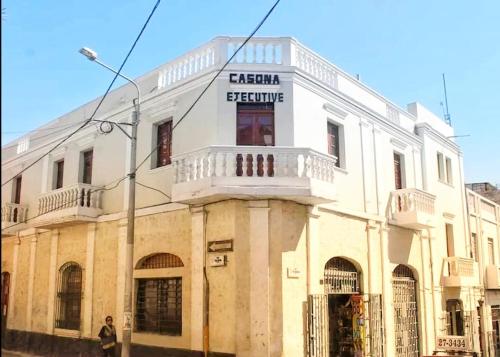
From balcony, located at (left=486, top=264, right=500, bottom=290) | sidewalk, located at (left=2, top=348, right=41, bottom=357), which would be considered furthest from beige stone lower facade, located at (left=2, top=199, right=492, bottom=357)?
balcony, located at (left=486, top=264, right=500, bottom=290)

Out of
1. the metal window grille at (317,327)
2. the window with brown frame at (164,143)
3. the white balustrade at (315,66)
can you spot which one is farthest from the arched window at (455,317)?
the window with brown frame at (164,143)

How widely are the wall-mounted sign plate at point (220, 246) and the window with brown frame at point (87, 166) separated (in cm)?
644

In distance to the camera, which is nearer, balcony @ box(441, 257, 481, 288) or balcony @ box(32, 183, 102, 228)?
balcony @ box(32, 183, 102, 228)

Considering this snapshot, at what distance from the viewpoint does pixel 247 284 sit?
11367 mm

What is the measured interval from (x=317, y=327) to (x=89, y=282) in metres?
7.15

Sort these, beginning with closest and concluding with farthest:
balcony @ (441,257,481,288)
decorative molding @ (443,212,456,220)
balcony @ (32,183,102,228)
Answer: balcony @ (32,183,102,228), balcony @ (441,257,481,288), decorative molding @ (443,212,456,220)

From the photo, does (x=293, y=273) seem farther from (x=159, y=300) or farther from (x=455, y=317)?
(x=455, y=317)

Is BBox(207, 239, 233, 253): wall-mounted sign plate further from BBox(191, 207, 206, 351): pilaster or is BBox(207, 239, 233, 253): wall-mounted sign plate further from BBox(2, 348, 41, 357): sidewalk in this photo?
BBox(2, 348, 41, 357): sidewalk

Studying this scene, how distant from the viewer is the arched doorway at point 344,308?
1324cm

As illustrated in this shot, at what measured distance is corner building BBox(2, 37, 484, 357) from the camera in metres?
11.5

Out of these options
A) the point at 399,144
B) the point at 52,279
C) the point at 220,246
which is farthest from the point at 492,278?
the point at 52,279

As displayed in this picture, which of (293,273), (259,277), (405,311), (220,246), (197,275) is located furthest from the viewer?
(405,311)

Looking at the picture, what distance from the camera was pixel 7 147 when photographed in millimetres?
22500

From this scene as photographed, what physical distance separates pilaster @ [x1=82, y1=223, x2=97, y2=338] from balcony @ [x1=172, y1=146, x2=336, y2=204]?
528cm
